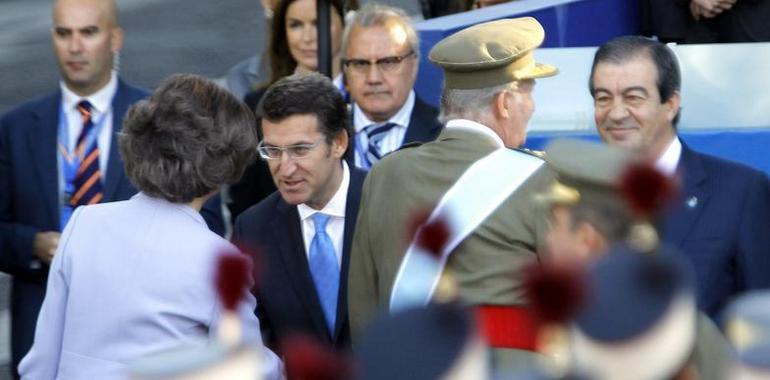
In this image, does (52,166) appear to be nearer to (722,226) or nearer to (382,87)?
(382,87)

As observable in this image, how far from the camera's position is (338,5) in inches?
267

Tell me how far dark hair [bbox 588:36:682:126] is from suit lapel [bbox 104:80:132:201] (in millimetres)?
1625

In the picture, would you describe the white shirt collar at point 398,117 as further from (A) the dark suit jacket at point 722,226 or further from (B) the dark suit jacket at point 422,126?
(A) the dark suit jacket at point 722,226

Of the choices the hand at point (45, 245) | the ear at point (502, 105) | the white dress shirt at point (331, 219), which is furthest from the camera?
the hand at point (45, 245)

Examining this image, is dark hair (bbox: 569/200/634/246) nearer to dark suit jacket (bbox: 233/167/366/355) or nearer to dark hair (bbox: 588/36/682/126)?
dark suit jacket (bbox: 233/167/366/355)

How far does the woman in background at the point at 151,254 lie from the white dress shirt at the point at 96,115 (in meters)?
1.15

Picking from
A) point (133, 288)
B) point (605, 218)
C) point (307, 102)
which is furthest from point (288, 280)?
point (605, 218)

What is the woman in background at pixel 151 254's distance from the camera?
403 centimetres

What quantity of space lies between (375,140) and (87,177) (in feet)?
3.84

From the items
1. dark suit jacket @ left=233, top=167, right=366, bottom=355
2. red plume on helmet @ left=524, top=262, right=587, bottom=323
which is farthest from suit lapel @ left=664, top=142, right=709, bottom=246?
red plume on helmet @ left=524, top=262, right=587, bottom=323

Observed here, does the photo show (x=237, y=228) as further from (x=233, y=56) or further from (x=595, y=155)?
(x=233, y=56)

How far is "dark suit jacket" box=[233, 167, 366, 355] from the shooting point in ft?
16.0

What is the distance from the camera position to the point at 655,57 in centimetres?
516

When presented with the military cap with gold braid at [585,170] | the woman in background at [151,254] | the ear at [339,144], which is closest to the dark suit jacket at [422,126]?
the ear at [339,144]
